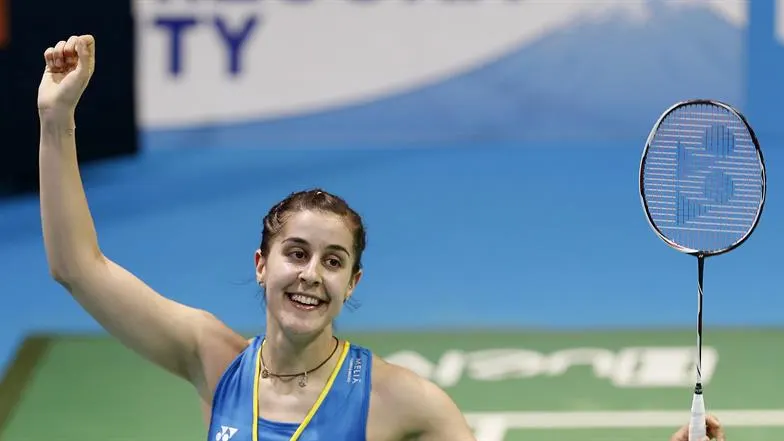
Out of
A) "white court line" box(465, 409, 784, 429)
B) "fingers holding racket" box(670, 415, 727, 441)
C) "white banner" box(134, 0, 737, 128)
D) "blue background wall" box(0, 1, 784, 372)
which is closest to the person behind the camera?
"fingers holding racket" box(670, 415, 727, 441)

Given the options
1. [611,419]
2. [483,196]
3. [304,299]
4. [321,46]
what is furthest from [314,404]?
[321,46]

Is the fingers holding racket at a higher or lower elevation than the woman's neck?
lower

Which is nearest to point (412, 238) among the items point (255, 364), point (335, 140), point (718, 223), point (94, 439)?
point (335, 140)

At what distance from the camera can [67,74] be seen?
136 inches

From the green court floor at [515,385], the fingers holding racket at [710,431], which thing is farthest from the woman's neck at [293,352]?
the green court floor at [515,385]

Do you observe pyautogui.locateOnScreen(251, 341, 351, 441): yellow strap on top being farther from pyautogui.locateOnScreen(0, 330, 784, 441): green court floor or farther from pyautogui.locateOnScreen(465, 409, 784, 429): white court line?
pyautogui.locateOnScreen(465, 409, 784, 429): white court line

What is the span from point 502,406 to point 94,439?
1711 millimetres

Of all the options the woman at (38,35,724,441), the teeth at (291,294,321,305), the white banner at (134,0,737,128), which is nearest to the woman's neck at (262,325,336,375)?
the woman at (38,35,724,441)

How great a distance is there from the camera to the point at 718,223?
14.1ft

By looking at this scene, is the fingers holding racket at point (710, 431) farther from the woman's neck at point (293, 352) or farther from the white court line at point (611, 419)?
the white court line at point (611, 419)

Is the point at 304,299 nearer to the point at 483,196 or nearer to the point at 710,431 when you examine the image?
the point at 710,431

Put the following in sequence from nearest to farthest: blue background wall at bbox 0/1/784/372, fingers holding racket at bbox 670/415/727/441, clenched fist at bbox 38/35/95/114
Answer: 1. clenched fist at bbox 38/35/95/114
2. fingers holding racket at bbox 670/415/727/441
3. blue background wall at bbox 0/1/784/372

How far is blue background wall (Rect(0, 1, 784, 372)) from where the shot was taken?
7.81 m

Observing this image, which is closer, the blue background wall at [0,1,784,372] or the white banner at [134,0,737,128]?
the blue background wall at [0,1,784,372]
